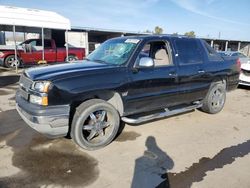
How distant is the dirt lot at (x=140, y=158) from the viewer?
3.16 metres

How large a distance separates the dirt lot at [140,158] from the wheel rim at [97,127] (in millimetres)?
207

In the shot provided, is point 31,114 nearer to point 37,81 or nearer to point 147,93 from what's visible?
point 37,81

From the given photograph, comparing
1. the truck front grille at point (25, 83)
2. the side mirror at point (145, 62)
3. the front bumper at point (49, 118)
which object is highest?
the side mirror at point (145, 62)

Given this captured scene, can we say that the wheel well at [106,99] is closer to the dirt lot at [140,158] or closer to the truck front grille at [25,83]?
the dirt lot at [140,158]

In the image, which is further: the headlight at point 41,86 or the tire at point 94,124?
the tire at point 94,124

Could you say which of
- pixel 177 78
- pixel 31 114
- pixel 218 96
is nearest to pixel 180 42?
pixel 177 78

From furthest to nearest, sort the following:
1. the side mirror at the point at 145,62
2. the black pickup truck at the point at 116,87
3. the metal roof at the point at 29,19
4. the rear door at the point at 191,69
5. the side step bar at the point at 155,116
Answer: the metal roof at the point at 29,19, the rear door at the point at 191,69, the side step bar at the point at 155,116, the side mirror at the point at 145,62, the black pickup truck at the point at 116,87

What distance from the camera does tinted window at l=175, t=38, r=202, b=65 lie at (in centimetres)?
502

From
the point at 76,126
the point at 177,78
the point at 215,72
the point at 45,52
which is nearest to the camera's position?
the point at 76,126

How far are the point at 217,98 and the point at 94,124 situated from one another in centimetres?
356

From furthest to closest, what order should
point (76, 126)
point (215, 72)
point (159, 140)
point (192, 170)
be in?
point (215, 72) < point (159, 140) < point (76, 126) < point (192, 170)

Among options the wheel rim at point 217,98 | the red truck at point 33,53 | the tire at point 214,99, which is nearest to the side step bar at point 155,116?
the tire at point 214,99

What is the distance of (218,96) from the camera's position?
6098mm

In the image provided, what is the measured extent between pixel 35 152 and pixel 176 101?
294cm
